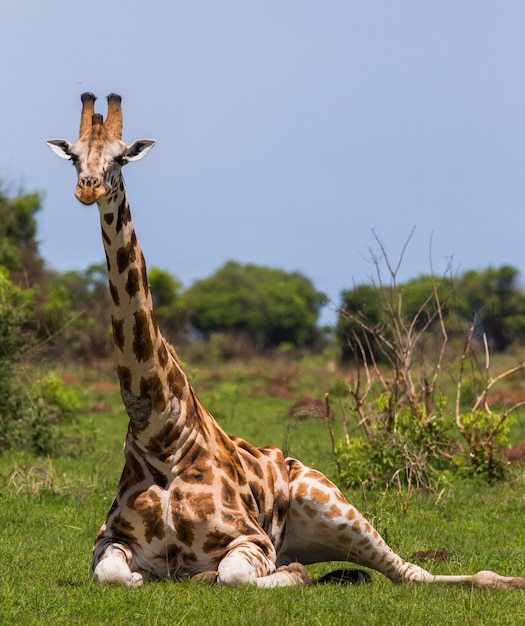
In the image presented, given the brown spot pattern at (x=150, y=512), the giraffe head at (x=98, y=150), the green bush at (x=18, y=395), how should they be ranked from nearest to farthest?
the giraffe head at (x=98, y=150) < the brown spot pattern at (x=150, y=512) < the green bush at (x=18, y=395)

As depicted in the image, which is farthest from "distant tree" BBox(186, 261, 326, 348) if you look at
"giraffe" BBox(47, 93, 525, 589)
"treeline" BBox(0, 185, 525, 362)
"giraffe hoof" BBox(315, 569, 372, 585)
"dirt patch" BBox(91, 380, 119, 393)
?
"giraffe" BBox(47, 93, 525, 589)

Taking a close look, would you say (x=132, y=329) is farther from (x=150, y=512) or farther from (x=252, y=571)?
(x=252, y=571)

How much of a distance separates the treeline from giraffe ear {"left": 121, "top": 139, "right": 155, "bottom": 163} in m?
17.7

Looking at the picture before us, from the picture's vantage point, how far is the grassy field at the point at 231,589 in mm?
6172

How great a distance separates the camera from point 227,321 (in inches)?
2840

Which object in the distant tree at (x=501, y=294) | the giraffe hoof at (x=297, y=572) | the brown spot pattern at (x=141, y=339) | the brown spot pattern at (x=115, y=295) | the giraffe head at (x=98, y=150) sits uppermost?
the distant tree at (x=501, y=294)

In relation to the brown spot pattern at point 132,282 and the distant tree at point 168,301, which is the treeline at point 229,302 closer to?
the distant tree at point 168,301

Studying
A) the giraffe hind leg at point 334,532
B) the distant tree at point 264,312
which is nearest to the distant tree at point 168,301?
the distant tree at point 264,312

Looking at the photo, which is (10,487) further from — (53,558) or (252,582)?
(252,582)

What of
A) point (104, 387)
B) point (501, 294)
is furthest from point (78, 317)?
point (501, 294)

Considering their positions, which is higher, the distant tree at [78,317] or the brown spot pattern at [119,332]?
the distant tree at [78,317]

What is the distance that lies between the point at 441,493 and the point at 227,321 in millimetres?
60595

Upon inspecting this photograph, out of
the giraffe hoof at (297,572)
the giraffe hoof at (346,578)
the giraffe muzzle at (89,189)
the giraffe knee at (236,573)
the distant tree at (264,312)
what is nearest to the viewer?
the giraffe muzzle at (89,189)

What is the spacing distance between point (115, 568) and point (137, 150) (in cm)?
255
